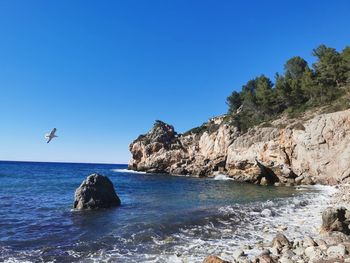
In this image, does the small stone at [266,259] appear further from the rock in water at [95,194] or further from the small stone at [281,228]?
the rock in water at [95,194]

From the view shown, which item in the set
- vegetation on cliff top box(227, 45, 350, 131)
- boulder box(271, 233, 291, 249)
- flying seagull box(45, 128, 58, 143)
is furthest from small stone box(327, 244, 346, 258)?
vegetation on cliff top box(227, 45, 350, 131)

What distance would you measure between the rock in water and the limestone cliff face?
27865 millimetres

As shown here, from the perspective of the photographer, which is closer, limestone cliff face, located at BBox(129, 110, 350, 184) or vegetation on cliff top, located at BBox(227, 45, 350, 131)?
limestone cliff face, located at BBox(129, 110, 350, 184)

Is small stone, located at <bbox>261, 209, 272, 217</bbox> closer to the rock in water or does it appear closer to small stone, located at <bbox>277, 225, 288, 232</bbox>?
small stone, located at <bbox>277, 225, 288, 232</bbox>

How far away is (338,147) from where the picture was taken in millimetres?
41312

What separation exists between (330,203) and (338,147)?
18.6 meters

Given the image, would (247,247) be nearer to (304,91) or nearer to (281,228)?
(281,228)

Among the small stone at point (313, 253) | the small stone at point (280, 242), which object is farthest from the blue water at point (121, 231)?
the small stone at point (313, 253)

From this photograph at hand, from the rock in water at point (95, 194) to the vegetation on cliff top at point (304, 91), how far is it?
37.6 metres

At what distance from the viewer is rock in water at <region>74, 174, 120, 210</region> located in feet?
82.8

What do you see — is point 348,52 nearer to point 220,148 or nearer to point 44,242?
point 220,148

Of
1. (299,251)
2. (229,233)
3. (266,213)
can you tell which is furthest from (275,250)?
(266,213)

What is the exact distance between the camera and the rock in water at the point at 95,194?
993 inches

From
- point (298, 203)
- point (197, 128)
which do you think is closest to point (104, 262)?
point (298, 203)
